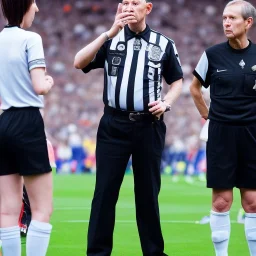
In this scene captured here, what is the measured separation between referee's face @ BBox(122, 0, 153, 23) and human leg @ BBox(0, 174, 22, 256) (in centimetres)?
159

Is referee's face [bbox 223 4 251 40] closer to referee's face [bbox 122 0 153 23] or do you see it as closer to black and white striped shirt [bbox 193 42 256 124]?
black and white striped shirt [bbox 193 42 256 124]

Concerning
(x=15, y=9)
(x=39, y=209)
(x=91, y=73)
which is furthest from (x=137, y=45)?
(x=91, y=73)

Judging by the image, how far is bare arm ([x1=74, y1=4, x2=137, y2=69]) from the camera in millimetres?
6441

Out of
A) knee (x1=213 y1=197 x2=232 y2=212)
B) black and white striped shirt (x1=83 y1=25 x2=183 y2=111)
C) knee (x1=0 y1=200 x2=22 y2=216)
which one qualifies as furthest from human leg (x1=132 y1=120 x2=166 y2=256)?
knee (x1=0 y1=200 x2=22 y2=216)

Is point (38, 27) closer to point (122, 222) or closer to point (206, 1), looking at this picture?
point (206, 1)

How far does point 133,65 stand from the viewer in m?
6.68

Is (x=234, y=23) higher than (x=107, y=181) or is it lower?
higher

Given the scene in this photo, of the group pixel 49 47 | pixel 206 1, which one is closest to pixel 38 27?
pixel 49 47

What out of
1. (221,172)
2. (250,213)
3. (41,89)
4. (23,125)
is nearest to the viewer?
(41,89)

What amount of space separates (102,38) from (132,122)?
0.68 metres

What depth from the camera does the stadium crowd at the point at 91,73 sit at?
25.8 meters

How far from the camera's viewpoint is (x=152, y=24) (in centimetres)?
3045

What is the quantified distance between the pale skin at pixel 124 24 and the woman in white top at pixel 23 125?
86 cm

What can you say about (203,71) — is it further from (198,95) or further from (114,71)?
(114,71)
